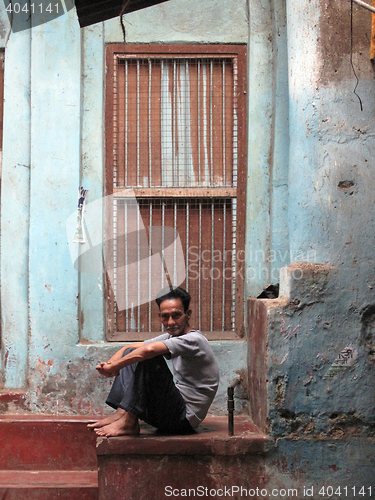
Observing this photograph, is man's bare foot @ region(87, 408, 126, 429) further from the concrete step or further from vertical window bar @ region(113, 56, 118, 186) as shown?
vertical window bar @ region(113, 56, 118, 186)

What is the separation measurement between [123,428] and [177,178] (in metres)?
2.17

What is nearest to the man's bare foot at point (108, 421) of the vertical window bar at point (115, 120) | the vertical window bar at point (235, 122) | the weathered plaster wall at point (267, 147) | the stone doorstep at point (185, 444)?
the stone doorstep at point (185, 444)

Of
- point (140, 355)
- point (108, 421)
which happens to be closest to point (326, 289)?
point (140, 355)

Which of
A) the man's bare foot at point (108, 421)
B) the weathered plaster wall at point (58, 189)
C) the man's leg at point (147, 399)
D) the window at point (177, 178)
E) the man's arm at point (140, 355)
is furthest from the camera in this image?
the window at point (177, 178)

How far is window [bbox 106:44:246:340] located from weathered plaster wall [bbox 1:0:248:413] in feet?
0.46

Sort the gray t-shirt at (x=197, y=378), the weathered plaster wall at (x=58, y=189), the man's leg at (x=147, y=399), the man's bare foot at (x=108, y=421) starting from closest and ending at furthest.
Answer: the man's leg at (x=147, y=399), the gray t-shirt at (x=197, y=378), the man's bare foot at (x=108, y=421), the weathered plaster wall at (x=58, y=189)

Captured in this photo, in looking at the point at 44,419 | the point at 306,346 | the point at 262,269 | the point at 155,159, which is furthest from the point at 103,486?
the point at 155,159

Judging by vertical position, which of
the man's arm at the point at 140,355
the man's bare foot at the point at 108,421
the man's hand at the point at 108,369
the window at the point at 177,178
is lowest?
the man's bare foot at the point at 108,421

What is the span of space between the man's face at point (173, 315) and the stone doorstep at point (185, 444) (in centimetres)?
72

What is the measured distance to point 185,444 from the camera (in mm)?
3355

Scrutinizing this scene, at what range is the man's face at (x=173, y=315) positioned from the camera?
11.5 feet

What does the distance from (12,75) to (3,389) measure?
110 inches

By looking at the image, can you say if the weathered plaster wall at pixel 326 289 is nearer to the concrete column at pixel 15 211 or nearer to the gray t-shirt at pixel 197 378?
the gray t-shirt at pixel 197 378

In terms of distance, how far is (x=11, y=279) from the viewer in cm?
429
